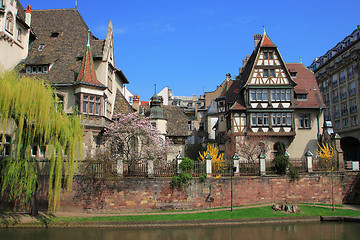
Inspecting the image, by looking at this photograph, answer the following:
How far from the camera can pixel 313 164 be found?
32.7 metres

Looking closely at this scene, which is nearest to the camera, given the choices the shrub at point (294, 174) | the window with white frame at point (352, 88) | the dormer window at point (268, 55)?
the shrub at point (294, 174)

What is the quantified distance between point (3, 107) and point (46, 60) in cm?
1208

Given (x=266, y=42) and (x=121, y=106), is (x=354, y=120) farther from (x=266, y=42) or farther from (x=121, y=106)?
(x=121, y=106)

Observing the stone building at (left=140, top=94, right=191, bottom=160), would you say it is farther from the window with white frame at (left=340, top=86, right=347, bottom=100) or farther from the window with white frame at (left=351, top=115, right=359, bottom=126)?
the window with white frame at (left=340, top=86, right=347, bottom=100)

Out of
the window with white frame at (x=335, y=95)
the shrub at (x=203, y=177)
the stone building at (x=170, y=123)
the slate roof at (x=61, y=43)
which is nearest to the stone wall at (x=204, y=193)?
the shrub at (x=203, y=177)

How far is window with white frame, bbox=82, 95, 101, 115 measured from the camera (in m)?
30.5

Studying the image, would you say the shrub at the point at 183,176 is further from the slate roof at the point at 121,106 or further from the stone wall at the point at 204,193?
the slate roof at the point at 121,106

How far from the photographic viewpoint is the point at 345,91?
57.5 m

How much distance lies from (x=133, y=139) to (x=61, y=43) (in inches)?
489

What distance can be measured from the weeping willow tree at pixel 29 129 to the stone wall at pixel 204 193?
10.0ft

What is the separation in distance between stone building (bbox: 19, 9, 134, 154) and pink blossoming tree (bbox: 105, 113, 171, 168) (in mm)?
1255

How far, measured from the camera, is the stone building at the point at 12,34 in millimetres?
30866

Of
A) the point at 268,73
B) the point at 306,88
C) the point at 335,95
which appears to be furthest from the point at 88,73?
the point at 335,95

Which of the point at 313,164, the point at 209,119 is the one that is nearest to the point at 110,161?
the point at 313,164
